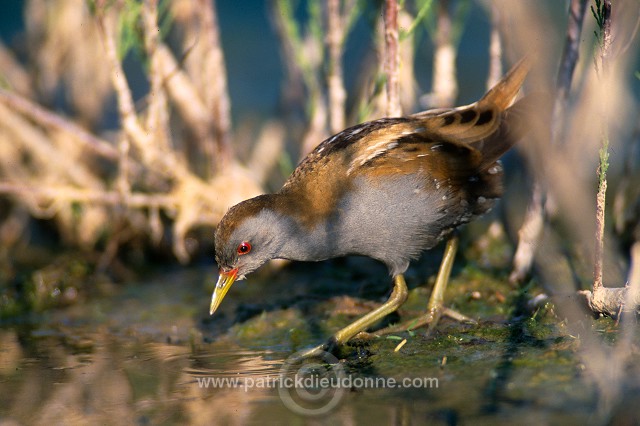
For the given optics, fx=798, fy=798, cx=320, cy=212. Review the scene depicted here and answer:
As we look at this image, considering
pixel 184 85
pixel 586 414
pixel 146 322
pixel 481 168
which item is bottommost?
pixel 586 414

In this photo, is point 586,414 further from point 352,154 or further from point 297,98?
point 297,98

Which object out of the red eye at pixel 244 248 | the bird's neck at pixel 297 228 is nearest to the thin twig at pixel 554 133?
the bird's neck at pixel 297 228

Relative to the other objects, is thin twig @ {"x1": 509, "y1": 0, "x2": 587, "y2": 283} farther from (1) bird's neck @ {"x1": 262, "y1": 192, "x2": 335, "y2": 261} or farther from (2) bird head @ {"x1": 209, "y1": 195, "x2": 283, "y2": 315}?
(2) bird head @ {"x1": 209, "y1": 195, "x2": 283, "y2": 315}

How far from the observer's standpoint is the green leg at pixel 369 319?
396cm

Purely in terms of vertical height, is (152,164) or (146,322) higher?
(152,164)

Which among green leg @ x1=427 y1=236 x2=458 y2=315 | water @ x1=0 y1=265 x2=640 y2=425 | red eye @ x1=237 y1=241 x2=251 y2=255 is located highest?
red eye @ x1=237 y1=241 x2=251 y2=255

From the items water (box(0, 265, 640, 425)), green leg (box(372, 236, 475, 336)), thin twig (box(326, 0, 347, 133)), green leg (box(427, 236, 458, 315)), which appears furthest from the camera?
thin twig (box(326, 0, 347, 133))

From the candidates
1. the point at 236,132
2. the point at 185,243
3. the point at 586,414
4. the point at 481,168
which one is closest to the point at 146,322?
the point at 185,243

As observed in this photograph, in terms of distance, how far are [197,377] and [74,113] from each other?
362cm

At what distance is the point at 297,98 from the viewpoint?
687cm

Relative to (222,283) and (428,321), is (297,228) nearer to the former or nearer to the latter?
(222,283)

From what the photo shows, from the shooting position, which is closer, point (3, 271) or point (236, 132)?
point (3, 271)

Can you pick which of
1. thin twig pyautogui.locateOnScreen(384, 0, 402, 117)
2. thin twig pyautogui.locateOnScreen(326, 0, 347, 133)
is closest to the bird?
thin twig pyautogui.locateOnScreen(384, 0, 402, 117)

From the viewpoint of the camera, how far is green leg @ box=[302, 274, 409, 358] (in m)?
3.96
